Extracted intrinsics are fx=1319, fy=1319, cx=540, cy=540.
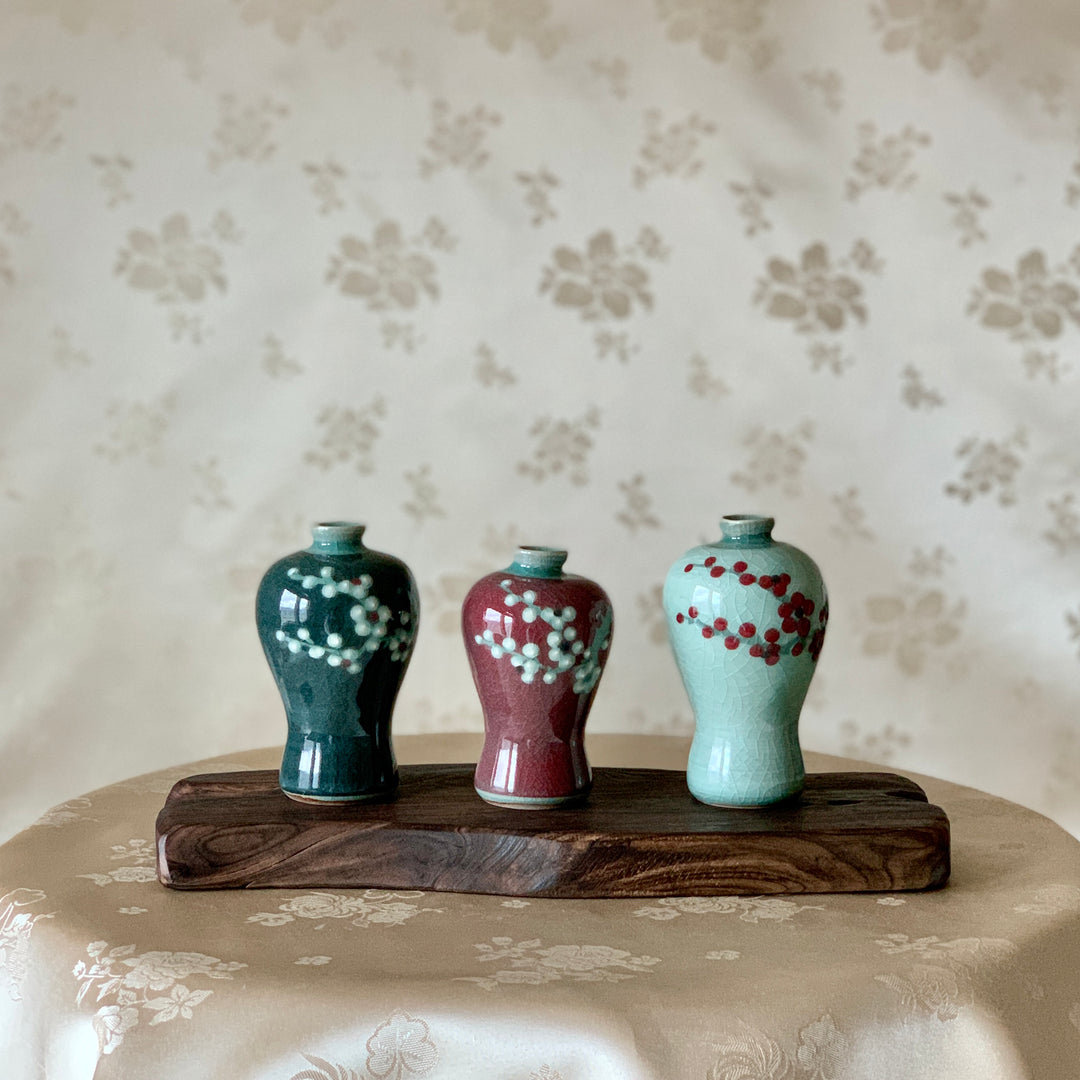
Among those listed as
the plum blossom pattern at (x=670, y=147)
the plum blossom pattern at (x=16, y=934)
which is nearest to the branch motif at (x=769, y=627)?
the plum blossom pattern at (x=16, y=934)

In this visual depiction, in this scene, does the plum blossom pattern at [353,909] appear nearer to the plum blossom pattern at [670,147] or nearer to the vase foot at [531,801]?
the vase foot at [531,801]

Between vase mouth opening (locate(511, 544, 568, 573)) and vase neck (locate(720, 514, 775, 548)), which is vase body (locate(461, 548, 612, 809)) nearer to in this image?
vase mouth opening (locate(511, 544, 568, 573))

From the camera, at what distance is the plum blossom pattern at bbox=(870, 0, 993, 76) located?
217 cm

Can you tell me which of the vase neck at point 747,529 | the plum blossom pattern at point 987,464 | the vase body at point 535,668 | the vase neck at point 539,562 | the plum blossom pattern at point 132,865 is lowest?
the plum blossom pattern at point 132,865

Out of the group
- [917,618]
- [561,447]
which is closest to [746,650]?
[561,447]

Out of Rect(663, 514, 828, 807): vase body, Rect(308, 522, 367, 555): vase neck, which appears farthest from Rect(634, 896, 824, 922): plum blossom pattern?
Rect(308, 522, 367, 555): vase neck

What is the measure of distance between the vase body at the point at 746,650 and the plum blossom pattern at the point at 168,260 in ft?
4.28

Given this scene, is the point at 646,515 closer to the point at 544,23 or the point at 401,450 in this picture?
the point at 401,450

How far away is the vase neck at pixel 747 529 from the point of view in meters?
1.13

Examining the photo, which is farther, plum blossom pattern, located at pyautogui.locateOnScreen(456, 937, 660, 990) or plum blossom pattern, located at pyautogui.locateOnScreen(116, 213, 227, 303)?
plum blossom pattern, located at pyautogui.locateOnScreen(116, 213, 227, 303)

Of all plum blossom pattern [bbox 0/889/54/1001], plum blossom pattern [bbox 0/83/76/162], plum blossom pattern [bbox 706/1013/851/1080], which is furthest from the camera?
plum blossom pattern [bbox 0/83/76/162]

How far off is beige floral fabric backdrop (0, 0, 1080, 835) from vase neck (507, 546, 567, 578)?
1.10 metres

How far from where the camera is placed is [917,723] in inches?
89.7

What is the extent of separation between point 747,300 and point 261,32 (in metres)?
0.90
